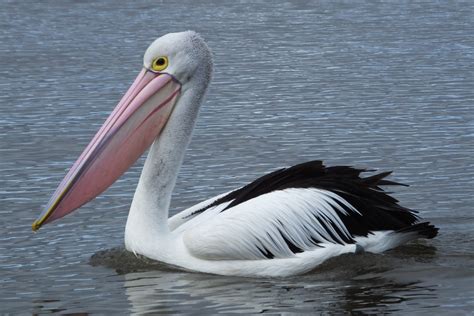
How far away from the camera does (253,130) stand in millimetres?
9344

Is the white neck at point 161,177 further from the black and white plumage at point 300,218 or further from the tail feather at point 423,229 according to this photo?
the tail feather at point 423,229

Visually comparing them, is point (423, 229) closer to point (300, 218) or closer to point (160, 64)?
point (300, 218)

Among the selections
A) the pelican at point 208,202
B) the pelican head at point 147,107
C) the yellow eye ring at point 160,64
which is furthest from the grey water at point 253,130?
the yellow eye ring at point 160,64

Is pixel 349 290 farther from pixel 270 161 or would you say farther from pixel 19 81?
pixel 19 81

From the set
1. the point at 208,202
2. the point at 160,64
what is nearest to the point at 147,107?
the point at 160,64

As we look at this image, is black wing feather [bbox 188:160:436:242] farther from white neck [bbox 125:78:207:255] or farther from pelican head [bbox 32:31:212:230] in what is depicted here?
pelican head [bbox 32:31:212:230]

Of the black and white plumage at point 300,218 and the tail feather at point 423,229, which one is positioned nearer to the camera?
the black and white plumage at point 300,218

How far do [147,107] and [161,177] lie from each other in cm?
38

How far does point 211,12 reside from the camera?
50.4 ft

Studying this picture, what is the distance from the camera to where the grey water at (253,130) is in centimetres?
612

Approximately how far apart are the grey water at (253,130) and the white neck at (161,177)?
159mm

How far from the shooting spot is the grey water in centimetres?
612

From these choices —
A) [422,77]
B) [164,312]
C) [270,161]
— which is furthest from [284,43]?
[164,312]

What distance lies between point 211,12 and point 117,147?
8.90m
